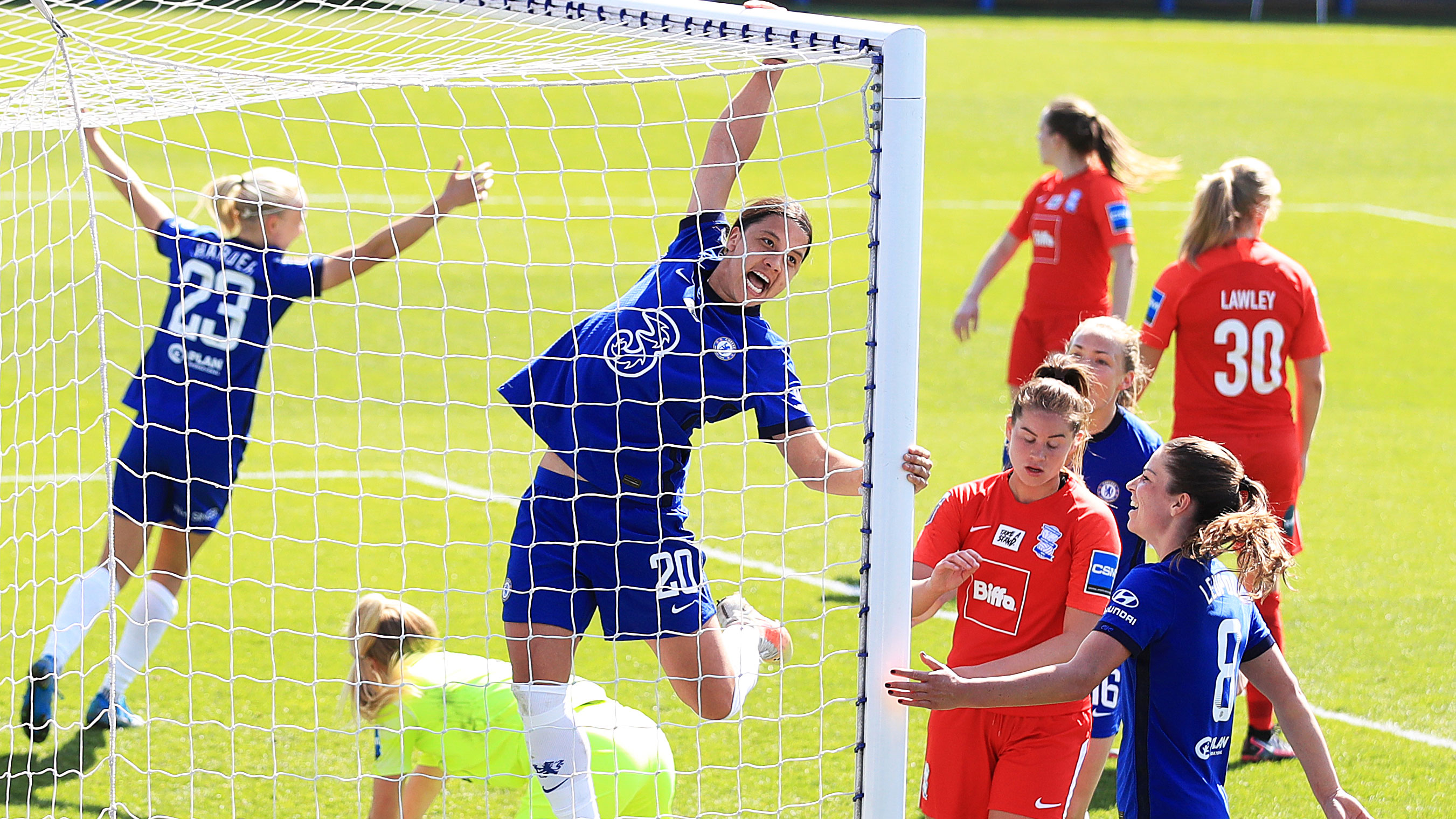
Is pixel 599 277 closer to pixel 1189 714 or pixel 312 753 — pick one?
pixel 312 753

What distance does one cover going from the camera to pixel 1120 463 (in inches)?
164

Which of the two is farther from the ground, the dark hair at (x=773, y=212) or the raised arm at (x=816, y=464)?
the dark hair at (x=773, y=212)

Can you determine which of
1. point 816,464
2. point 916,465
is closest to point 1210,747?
point 916,465

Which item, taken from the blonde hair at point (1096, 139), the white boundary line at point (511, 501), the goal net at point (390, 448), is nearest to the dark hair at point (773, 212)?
the goal net at point (390, 448)

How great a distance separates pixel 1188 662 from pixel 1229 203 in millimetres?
2520

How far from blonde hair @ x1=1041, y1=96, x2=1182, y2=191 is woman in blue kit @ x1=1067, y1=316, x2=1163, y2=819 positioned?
2.63m

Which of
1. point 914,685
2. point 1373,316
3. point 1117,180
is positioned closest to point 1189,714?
point 914,685

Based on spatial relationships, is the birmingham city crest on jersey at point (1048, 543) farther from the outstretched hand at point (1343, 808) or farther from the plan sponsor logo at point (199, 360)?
the plan sponsor logo at point (199, 360)

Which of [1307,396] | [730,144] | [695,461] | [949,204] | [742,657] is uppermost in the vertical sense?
[730,144]

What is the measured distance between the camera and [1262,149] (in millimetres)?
17922

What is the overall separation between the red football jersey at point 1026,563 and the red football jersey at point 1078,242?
3.12m

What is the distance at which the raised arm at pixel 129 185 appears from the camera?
475 centimetres

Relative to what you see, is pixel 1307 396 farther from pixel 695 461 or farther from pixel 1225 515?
pixel 695 461

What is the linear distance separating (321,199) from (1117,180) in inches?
372
